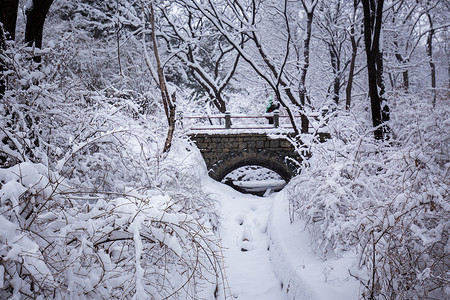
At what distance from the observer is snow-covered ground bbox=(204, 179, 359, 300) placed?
150 inches

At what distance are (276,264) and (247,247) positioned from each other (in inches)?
61.4

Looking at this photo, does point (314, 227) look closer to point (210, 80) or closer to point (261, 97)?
point (210, 80)

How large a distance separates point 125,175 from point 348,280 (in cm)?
326

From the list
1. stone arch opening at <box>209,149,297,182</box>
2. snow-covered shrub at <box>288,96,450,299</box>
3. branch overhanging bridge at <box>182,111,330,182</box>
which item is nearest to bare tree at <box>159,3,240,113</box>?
branch overhanging bridge at <box>182,111,330,182</box>

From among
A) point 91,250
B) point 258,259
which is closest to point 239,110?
point 258,259

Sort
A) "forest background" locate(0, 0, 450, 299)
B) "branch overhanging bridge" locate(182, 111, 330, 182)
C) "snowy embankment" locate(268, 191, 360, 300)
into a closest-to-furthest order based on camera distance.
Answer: "forest background" locate(0, 0, 450, 299)
"snowy embankment" locate(268, 191, 360, 300)
"branch overhanging bridge" locate(182, 111, 330, 182)

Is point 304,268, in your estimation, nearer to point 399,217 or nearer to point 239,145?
point 399,217

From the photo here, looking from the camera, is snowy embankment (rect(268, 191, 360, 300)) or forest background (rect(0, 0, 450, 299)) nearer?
forest background (rect(0, 0, 450, 299))

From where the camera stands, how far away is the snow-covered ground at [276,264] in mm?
3805

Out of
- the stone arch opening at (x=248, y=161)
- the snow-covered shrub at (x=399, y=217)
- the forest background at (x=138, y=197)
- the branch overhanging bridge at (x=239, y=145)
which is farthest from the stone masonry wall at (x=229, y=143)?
the snow-covered shrub at (x=399, y=217)

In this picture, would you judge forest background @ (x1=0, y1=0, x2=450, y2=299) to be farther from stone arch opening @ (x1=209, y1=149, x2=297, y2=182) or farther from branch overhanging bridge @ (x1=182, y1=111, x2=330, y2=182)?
stone arch opening @ (x1=209, y1=149, x2=297, y2=182)

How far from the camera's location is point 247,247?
23.8 ft

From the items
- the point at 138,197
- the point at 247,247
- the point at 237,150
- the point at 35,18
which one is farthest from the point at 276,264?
the point at 237,150

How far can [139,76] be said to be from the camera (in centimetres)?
1373
